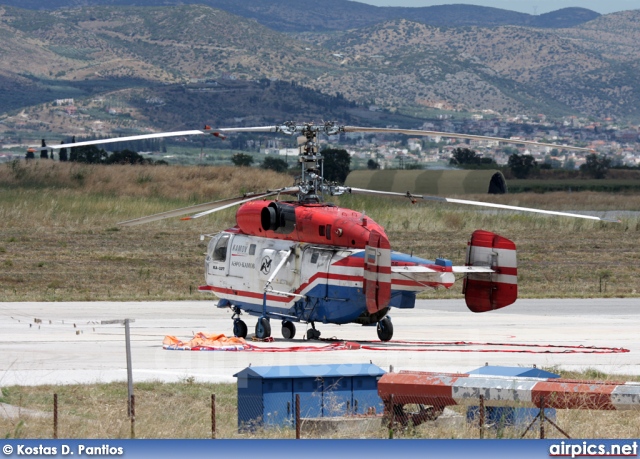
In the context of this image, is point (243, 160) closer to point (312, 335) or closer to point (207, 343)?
point (312, 335)

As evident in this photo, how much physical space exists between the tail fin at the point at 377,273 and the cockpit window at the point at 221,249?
5384mm

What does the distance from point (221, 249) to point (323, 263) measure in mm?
3844

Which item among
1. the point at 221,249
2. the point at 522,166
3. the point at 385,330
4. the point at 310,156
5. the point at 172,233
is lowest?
the point at 172,233

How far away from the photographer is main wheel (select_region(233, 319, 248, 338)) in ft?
94.2

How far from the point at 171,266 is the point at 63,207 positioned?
18.6 m

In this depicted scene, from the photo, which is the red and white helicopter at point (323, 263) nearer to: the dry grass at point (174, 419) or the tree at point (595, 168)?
the dry grass at point (174, 419)

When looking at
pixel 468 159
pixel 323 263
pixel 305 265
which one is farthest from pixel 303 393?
pixel 468 159

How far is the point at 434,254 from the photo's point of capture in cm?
4916

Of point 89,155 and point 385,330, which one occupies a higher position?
point 385,330

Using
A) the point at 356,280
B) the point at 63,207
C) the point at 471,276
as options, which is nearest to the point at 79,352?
the point at 356,280

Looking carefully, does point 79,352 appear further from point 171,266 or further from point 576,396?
point 171,266

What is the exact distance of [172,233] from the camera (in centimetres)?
5753

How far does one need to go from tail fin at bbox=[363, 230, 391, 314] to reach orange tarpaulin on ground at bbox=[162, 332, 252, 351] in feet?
9.82

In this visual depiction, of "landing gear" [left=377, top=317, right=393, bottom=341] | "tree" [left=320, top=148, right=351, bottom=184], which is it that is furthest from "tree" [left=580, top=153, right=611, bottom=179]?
"landing gear" [left=377, top=317, right=393, bottom=341]
